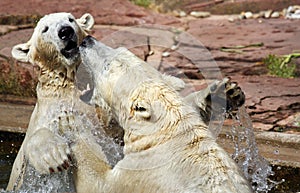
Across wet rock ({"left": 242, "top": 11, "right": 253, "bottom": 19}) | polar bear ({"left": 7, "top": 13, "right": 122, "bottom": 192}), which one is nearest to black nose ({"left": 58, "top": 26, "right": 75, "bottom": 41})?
polar bear ({"left": 7, "top": 13, "right": 122, "bottom": 192})

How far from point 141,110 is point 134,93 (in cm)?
12

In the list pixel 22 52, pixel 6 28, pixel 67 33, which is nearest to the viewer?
pixel 67 33

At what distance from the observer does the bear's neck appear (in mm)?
5090

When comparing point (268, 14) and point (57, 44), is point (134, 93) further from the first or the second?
point (268, 14)

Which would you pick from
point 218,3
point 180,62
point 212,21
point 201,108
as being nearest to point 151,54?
point 180,62

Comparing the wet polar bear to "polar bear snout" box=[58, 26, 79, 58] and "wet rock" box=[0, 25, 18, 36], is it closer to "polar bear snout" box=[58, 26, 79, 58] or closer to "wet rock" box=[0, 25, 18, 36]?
"polar bear snout" box=[58, 26, 79, 58]

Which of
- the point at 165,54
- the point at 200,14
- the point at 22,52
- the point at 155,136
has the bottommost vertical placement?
the point at 200,14

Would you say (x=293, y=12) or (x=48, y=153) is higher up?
(x=48, y=153)

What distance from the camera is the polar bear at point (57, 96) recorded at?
482 centimetres

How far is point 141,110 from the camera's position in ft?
12.6

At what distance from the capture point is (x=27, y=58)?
5.33 m

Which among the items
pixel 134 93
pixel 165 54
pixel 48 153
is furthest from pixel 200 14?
pixel 134 93

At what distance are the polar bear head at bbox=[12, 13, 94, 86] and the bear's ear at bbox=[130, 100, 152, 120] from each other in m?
1.23

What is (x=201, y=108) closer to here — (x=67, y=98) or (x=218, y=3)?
(x=67, y=98)
